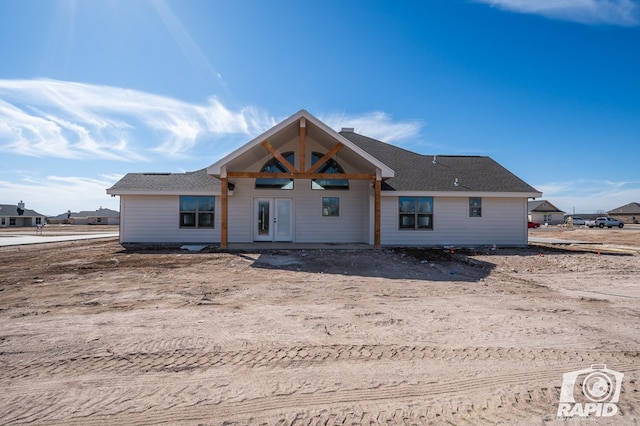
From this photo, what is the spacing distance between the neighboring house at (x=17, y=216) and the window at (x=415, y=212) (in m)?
78.8

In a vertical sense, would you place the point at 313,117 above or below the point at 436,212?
above

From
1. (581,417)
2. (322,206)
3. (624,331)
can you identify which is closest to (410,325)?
(581,417)

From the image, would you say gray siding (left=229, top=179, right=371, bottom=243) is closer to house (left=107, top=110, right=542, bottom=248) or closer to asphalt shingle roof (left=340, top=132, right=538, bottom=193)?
house (left=107, top=110, right=542, bottom=248)

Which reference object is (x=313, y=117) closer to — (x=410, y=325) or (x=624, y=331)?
(x=410, y=325)

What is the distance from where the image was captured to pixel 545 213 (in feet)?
243

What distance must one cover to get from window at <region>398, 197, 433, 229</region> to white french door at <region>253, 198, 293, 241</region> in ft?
17.8

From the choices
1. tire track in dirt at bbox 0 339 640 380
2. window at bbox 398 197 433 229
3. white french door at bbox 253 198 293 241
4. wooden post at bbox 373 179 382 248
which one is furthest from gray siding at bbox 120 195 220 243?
tire track in dirt at bbox 0 339 640 380

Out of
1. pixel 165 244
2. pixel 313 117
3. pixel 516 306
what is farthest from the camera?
pixel 165 244

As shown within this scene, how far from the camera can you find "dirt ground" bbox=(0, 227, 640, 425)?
9.07ft

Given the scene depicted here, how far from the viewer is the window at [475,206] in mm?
16125

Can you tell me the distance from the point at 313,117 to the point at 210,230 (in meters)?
7.70

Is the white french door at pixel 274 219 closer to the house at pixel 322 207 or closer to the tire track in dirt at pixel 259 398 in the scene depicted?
the house at pixel 322 207

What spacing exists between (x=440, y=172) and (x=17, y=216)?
82.0 metres

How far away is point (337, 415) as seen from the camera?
2678 millimetres
